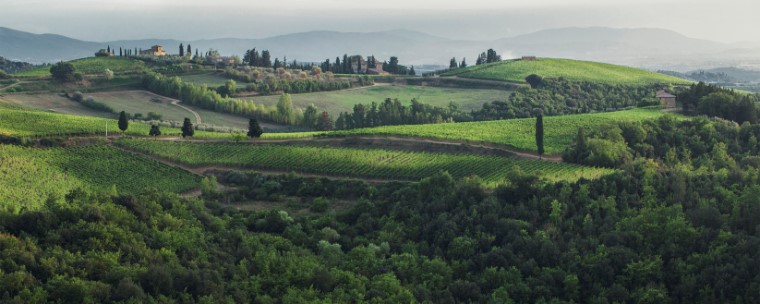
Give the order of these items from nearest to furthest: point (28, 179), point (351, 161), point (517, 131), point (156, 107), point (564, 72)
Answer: point (28, 179)
point (351, 161)
point (517, 131)
point (156, 107)
point (564, 72)

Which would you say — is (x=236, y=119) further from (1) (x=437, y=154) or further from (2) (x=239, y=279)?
(2) (x=239, y=279)

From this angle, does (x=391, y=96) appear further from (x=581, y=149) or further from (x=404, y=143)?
(x=581, y=149)

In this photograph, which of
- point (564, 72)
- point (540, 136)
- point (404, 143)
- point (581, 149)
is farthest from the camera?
point (564, 72)

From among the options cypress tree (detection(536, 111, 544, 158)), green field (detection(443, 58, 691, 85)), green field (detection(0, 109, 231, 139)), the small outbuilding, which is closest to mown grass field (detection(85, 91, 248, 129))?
green field (detection(0, 109, 231, 139))

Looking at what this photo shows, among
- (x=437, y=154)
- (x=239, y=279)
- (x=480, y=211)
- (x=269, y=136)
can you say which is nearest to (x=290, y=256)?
(x=239, y=279)

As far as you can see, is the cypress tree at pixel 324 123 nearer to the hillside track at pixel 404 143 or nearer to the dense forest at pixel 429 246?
the hillside track at pixel 404 143

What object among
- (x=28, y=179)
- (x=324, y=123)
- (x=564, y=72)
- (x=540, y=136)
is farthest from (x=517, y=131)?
(x=564, y=72)

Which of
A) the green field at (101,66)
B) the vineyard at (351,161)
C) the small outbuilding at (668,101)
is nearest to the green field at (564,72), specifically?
the small outbuilding at (668,101)
